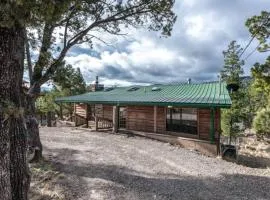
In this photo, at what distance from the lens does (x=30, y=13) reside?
4883 millimetres

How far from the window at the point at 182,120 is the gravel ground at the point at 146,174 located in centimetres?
247

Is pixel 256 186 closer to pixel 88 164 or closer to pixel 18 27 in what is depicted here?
pixel 88 164

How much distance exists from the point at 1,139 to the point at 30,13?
2526 mm

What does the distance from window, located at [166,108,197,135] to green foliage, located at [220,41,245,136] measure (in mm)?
7656

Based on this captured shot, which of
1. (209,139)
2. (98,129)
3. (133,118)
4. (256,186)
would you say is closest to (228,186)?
(256,186)

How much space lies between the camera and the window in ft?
52.2

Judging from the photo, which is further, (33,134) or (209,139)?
(209,139)

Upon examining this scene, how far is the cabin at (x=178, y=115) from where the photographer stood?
1434cm

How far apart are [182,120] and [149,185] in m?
8.84

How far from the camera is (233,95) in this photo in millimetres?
23266

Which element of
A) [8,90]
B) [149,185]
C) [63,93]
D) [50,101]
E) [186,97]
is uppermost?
[63,93]

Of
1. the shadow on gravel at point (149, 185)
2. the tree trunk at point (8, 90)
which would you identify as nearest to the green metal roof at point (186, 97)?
the shadow on gravel at point (149, 185)

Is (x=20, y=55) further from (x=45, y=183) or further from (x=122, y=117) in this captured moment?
(x=122, y=117)

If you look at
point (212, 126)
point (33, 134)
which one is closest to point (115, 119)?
point (212, 126)
